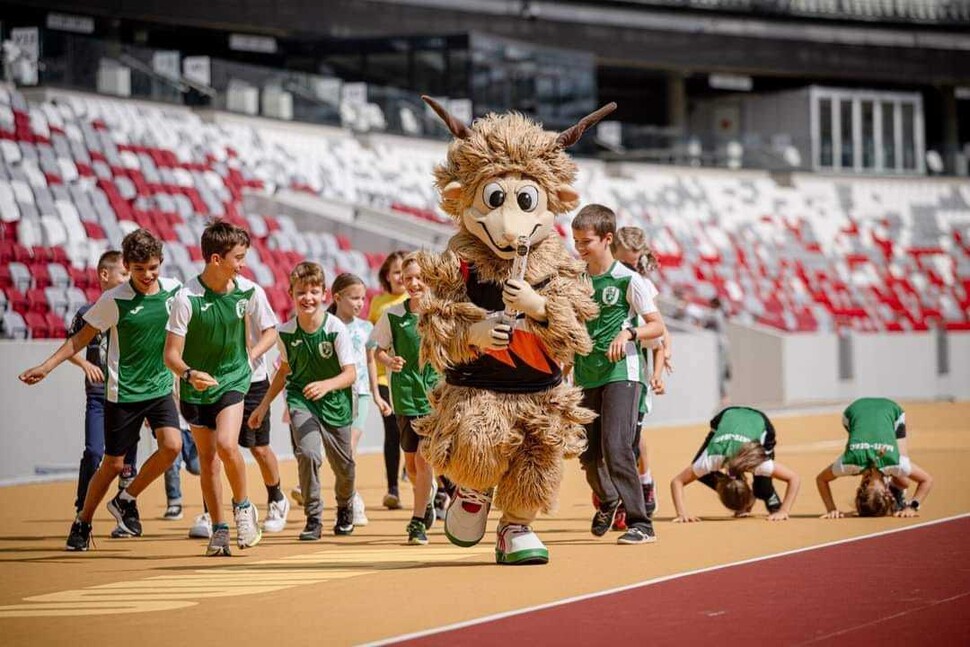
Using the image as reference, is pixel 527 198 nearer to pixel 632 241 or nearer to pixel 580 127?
pixel 580 127

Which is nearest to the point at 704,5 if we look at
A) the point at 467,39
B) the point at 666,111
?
the point at 666,111

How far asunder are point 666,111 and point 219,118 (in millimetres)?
22716

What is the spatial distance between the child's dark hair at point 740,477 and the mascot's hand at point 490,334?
295cm

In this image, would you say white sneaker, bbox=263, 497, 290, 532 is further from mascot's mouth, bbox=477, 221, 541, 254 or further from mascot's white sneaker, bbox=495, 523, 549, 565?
mascot's mouth, bbox=477, 221, 541, 254

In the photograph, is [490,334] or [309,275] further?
[309,275]

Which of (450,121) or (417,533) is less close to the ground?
(450,121)

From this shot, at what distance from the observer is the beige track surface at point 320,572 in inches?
277

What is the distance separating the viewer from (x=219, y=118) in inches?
1176

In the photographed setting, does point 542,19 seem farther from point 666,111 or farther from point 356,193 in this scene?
point 356,193

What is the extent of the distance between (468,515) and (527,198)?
6.26 feet

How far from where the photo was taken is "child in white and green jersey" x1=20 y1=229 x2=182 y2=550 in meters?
10.2

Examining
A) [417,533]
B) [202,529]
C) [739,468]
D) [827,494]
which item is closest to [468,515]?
[417,533]

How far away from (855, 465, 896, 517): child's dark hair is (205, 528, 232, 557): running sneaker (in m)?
4.55

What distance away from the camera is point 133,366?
33.8 feet
